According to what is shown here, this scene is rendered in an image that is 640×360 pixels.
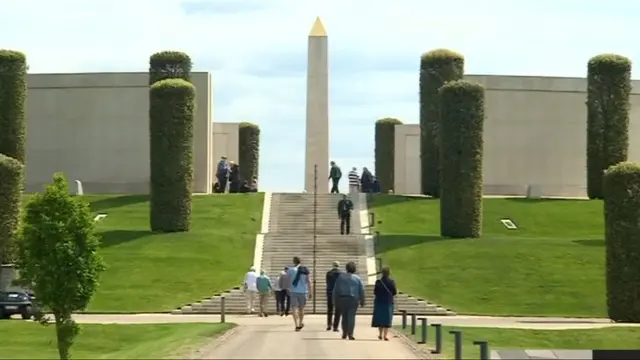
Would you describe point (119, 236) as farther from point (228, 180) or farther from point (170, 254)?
point (228, 180)

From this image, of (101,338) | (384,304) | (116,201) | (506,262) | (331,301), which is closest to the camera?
(384,304)

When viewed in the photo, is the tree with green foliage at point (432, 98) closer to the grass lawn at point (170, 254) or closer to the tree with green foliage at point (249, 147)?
the grass lawn at point (170, 254)

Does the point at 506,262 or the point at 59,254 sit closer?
the point at 59,254

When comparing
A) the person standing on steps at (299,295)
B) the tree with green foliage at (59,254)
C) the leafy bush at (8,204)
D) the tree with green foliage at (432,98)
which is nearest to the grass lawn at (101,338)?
the tree with green foliage at (59,254)

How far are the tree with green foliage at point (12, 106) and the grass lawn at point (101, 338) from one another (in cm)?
1759

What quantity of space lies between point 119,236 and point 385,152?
25.6m

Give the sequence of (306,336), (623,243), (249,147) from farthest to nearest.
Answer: (249,147)
(623,243)
(306,336)

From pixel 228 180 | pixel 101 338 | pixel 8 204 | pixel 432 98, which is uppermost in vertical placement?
pixel 432 98

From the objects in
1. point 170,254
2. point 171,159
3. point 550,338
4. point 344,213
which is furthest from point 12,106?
point 550,338

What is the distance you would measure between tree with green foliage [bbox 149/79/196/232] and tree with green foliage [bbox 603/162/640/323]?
17.5 m

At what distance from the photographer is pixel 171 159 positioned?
43.3 m

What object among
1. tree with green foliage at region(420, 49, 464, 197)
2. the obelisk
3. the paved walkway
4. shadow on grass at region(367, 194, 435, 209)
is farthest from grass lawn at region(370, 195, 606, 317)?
the obelisk

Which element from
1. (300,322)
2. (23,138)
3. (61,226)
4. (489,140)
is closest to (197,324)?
(300,322)

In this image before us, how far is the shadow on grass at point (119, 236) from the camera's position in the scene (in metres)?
41.3
